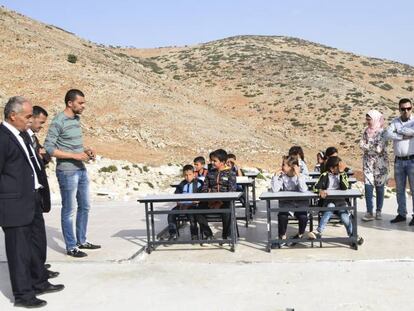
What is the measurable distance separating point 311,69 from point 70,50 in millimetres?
28822

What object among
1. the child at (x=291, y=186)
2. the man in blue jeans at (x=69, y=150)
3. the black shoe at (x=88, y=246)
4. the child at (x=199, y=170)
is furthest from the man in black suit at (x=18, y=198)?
the child at (x=199, y=170)

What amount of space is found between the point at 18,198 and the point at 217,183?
10.7ft

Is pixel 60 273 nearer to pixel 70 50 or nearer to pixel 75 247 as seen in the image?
pixel 75 247

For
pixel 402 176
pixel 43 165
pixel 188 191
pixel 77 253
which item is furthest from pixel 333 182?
pixel 43 165

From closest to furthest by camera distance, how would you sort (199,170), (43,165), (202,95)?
(43,165), (199,170), (202,95)

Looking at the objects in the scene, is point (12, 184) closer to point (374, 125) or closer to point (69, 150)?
point (69, 150)

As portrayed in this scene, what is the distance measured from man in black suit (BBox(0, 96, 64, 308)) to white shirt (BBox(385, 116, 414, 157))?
5.27 metres

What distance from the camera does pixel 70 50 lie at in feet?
142

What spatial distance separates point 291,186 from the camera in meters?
7.57

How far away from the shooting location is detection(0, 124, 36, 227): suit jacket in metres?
5.09

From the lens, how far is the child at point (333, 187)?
725cm

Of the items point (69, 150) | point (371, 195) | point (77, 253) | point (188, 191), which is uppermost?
point (69, 150)

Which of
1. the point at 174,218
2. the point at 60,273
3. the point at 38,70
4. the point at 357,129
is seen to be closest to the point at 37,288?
the point at 60,273

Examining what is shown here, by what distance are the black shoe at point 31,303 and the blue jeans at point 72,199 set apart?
1648 millimetres
